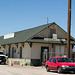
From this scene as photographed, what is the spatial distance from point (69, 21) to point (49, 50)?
9303mm

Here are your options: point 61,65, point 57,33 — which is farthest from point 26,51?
point 61,65

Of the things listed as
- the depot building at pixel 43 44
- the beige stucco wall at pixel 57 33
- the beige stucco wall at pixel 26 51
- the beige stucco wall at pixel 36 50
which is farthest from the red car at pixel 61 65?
the beige stucco wall at pixel 57 33

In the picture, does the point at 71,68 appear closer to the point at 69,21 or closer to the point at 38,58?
the point at 69,21

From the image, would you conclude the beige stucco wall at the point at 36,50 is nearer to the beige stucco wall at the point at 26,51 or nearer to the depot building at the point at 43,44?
the depot building at the point at 43,44

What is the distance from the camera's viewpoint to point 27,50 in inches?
1152

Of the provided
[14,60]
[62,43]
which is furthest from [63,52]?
[14,60]

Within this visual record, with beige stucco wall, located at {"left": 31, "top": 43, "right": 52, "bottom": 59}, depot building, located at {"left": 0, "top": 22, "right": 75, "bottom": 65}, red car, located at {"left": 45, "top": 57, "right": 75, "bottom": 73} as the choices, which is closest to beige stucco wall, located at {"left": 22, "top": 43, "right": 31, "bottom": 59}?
depot building, located at {"left": 0, "top": 22, "right": 75, "bottom": 65}

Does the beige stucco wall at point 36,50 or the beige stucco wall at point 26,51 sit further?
the beige stucco wall at point 26,51

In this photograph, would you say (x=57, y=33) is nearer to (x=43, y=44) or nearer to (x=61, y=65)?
(x=43, y=44)

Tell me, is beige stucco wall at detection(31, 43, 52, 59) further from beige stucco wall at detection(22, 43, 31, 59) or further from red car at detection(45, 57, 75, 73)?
red car at detection(45, 57, 75, 73)

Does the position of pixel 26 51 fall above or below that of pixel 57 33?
below

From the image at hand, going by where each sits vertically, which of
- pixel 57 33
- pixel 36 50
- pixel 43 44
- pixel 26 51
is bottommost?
pixel 26 51

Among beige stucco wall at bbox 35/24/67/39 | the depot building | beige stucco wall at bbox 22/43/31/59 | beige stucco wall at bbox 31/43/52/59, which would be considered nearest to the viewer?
the depot building

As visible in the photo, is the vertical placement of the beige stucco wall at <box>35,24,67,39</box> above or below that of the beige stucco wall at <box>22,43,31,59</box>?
above
